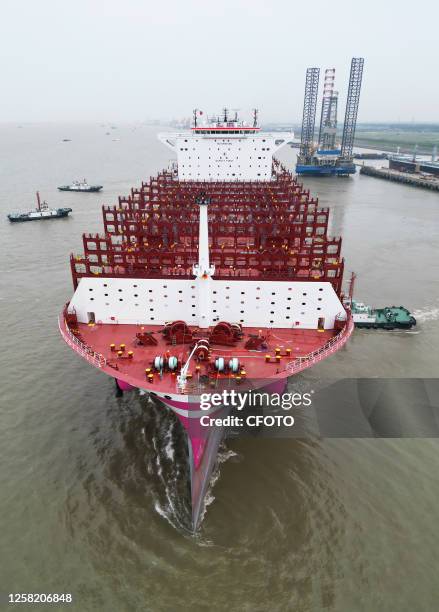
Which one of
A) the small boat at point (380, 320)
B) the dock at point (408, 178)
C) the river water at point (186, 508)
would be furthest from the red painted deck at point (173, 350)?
the dock at point (408, 178)

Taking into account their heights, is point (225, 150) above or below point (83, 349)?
above

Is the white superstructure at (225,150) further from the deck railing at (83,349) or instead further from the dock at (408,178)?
the dock at (408,178)

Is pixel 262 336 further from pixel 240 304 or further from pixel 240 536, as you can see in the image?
pixel 240 536

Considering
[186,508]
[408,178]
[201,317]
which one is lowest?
[186,508]

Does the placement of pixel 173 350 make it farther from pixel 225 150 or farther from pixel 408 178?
pixel 408 178

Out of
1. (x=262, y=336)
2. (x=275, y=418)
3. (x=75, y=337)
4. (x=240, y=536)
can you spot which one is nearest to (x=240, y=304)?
(x=262, y=336)

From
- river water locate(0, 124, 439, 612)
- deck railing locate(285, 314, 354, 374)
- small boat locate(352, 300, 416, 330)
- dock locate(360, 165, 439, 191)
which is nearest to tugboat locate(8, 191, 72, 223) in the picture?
river water locate(0, 124, 439, 612)

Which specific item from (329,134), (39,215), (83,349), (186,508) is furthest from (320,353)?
(329,134)
